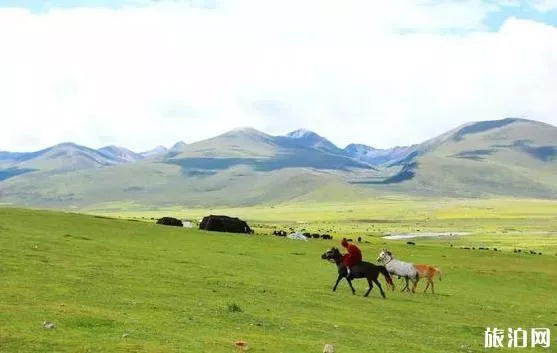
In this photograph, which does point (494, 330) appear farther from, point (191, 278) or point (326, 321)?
point (191, 278)

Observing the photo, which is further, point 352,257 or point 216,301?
point 352,257

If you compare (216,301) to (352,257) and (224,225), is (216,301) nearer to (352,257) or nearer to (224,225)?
(352,257)

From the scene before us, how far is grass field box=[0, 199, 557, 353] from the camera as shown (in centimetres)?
1911

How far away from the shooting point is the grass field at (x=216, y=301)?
1911 centimetres

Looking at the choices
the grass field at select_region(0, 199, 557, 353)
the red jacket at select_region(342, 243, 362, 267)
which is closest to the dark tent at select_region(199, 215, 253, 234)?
the grass field at select_region(0, 199, 557, 353)

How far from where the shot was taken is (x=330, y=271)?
42562mm

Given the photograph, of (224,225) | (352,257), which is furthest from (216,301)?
(224,225)

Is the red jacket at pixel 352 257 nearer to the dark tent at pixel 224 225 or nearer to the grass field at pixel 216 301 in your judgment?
the grass field at pixel 216 301

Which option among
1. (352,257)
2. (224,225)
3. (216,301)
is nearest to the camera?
(216,301)

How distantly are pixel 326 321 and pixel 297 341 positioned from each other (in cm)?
447

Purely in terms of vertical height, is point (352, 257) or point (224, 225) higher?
point (224, 225)

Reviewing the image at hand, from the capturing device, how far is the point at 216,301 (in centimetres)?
2623

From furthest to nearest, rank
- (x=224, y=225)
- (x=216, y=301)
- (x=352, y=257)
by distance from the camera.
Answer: (x=224, y=225) → (x=352, y=257) → (x=216, y=301)

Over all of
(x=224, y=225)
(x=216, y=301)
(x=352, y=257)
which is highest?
(x=224, y=225)
